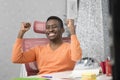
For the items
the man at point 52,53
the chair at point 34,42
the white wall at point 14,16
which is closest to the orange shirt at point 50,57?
the man at point 52,53

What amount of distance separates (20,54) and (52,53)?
25cm

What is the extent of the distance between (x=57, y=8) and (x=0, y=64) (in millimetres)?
1065

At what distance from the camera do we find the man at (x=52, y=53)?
1.68 m

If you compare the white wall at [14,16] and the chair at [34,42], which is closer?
the chair at [34,42]

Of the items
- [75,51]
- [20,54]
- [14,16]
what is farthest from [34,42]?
[14,16]

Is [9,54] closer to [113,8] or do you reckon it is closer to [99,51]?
[99,51]

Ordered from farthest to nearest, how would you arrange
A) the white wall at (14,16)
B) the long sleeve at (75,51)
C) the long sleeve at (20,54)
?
the white wall at (14,16) → the long sleeve at (20,54) → the long sleeve at (75,51)

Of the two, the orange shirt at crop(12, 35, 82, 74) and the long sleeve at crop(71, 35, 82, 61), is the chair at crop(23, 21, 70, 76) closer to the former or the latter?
the orange shirt at crop(12, 35, 82, 74)

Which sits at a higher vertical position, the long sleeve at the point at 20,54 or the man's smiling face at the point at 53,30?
the man's smiling face at the point at 53,30

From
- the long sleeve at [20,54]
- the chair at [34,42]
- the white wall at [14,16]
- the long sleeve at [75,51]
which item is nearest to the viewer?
the long sleeve at [75,51]

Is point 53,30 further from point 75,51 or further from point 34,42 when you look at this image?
point 34,42

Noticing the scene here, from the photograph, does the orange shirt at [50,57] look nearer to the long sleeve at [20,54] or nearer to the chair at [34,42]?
the long sleeve at [20,54]

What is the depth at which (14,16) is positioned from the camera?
2881 millimetres

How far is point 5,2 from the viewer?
283 centimetres
